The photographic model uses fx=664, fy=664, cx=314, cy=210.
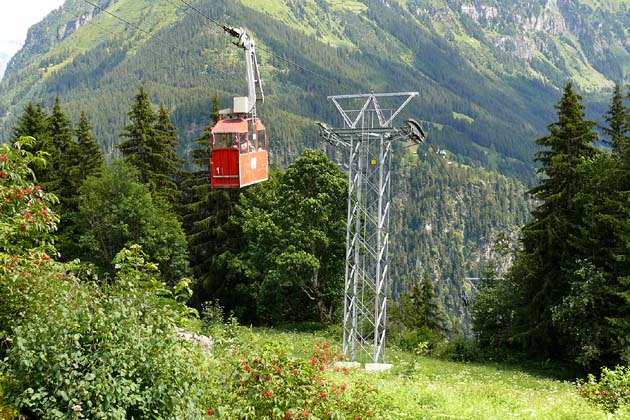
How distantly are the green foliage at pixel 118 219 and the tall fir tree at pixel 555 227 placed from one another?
22470 millimetres

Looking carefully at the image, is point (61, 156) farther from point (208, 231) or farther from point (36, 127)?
point (208, 231)

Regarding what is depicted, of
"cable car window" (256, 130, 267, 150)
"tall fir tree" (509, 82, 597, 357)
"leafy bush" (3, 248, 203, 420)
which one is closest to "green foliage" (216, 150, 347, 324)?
"tall fir tree" (509, 82, 597, 357)

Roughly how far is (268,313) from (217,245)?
21.7ft

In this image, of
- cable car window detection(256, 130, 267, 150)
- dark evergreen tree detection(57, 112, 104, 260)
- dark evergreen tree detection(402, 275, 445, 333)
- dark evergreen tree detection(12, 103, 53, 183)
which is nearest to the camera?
cable car window detection(256, 130, 267, 150)

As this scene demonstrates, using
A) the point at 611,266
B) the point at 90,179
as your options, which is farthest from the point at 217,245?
the point at 611,266

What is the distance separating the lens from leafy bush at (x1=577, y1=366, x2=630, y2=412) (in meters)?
15.8

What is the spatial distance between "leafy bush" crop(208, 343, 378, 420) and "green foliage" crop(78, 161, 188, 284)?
32.4 metres

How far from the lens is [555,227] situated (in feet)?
114

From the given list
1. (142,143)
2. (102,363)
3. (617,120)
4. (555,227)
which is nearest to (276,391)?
(102,363)

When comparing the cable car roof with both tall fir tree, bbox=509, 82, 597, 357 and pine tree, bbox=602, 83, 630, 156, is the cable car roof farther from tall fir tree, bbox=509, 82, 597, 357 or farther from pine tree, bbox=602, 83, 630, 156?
pine tree, bbox=602, 83, 630, 156

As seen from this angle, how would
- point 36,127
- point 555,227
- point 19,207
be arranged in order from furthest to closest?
point 36,127 < point 555,227 < point 19,207

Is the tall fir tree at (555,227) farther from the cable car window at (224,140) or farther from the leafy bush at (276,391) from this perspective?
the leafy bush at (276,391)

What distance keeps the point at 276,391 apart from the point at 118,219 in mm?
34867

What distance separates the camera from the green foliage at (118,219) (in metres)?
42.5
